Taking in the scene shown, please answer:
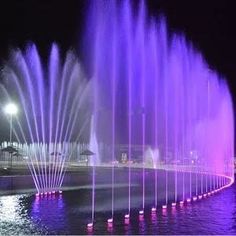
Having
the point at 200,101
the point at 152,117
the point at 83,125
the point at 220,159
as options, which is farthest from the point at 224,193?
the point at 152,117

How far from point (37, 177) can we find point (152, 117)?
3734 cm

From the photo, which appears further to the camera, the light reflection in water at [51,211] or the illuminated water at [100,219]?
the light reflection in water at [51,211]

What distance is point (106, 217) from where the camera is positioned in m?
16.6

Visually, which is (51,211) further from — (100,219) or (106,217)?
(100,219)

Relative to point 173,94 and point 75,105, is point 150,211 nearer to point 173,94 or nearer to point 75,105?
point 173,94

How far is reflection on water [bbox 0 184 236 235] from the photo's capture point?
14.4m

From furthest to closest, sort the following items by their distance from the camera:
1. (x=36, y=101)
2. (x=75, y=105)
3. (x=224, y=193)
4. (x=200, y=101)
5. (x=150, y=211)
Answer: (x=75, y=105) → (x=36, y=101) → (x=200, y=101) → (x=224, y=193) → (x=150, y=211)

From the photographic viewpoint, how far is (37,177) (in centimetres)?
2666

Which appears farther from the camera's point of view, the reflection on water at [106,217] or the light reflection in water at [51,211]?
the light reflection in water at [51,211]

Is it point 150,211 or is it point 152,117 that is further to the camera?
point 152,117

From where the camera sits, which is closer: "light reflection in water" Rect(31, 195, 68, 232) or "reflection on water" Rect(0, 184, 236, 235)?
"reflection on water" Rect(0, 184, 236, 235)

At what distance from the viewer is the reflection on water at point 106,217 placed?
14.4m

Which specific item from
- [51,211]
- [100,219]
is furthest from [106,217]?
[51,211]

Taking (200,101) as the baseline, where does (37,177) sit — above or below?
below
